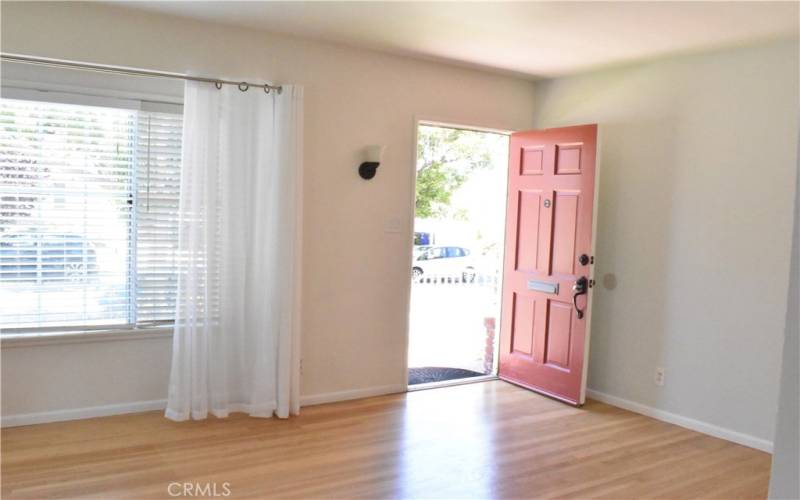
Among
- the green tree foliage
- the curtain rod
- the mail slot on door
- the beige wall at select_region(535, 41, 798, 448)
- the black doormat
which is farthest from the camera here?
the green tree foliage

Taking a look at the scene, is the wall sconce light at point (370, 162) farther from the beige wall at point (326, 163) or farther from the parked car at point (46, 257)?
the parked car at point (46, 257)

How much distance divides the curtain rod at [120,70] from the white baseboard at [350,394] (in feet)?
6.76

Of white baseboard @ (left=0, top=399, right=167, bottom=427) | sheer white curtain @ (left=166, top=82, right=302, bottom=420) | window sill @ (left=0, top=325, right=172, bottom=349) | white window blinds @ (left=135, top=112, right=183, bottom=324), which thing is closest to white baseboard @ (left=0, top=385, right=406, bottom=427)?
white baseboard @ (left=0, top=399, right=167, bottom=427)

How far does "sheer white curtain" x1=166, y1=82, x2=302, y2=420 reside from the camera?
360cm

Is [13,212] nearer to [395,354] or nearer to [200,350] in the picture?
[200,350]

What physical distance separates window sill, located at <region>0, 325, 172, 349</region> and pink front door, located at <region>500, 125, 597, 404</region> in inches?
104

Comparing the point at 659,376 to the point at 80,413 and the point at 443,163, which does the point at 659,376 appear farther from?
the point at 443,163

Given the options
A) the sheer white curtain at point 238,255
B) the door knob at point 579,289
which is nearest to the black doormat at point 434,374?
the door knob at point 579,289

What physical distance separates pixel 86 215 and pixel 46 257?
12.7 inches

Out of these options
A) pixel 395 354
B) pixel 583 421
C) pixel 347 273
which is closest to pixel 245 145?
pixel 347 273

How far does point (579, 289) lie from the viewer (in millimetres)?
Result: 4258

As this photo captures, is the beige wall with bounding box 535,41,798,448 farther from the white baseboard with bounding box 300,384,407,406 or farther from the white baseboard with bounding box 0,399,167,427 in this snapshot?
the white baseboard with bounding box 0,399,167,427

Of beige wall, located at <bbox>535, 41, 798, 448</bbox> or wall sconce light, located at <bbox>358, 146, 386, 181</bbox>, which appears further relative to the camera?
wall sconce light, located at <bbox>358, 146, 386, 181</bbox>

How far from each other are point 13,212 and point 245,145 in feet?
4.41
